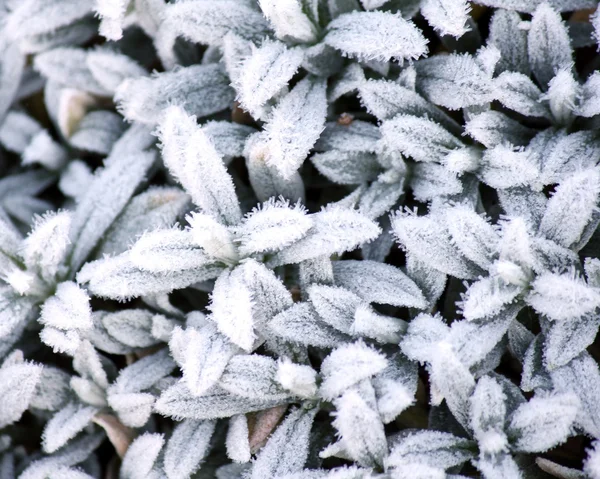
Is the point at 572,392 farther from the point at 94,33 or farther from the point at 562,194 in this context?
the point at 94,33

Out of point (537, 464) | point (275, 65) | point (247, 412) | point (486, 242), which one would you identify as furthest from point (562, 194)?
point (247, 412)

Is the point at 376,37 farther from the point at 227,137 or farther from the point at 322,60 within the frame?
the point at 227,137

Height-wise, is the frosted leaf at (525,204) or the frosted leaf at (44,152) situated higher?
the frosted leaf at (44,152)

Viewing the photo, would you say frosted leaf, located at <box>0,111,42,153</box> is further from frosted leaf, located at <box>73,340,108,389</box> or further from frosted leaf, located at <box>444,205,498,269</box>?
frosted leaf, located at <box>444,205,498,269</box>

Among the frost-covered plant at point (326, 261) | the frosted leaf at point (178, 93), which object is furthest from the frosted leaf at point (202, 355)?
the frosted leaf at point (178, 93)


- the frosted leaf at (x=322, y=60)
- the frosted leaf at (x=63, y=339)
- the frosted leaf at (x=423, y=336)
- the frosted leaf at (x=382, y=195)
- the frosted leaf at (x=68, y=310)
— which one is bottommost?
the frosted leaf at (x=423, y=336)

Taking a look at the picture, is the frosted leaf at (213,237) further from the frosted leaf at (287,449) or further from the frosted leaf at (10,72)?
the frosted leaf at (10,72)
